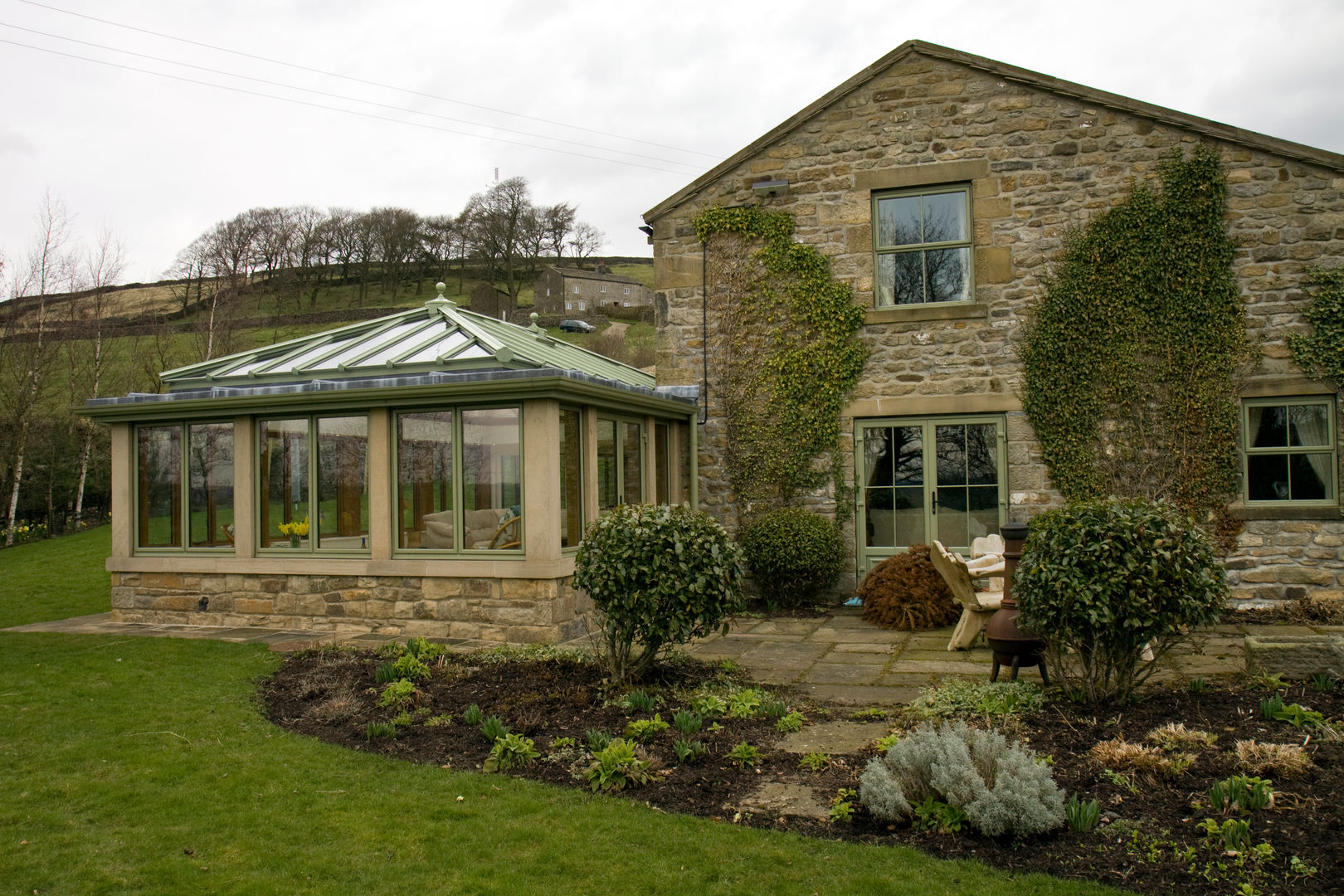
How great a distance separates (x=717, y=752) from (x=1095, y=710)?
2315 mm

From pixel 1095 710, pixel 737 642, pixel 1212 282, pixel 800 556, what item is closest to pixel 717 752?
pixel 1095 710

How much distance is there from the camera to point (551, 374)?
868 centimetres

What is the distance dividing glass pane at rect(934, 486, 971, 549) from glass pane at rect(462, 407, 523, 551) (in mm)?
5081

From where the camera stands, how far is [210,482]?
1045 centimetres

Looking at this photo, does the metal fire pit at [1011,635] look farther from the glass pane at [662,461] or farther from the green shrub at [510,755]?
the glass pane at [662,461]

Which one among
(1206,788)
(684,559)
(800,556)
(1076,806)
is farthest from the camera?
(800,556)

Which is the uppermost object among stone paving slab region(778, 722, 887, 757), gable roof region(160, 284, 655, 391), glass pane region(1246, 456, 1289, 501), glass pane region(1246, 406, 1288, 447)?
gable roof region(160, 284, 655, 391)

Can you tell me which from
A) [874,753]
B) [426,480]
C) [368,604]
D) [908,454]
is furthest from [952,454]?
[368,604]

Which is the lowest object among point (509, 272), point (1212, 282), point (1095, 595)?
point (1095, 595)

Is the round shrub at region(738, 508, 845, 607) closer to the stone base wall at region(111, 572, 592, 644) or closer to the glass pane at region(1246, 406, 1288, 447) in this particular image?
the stone base wall at region(111, 572, 592, 644)

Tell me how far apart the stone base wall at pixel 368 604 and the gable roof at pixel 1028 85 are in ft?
18.2

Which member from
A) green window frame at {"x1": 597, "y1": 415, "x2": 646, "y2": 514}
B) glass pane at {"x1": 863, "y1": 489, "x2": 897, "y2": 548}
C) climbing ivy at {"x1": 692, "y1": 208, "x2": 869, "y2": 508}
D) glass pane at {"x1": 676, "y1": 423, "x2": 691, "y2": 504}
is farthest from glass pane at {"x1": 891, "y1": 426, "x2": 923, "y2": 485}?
green window frame at {"x1": 597, "y1": 415, "x2": 646, "y2": 514}

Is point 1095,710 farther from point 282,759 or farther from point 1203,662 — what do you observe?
point 282,759

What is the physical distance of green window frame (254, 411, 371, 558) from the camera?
32.2 ft
